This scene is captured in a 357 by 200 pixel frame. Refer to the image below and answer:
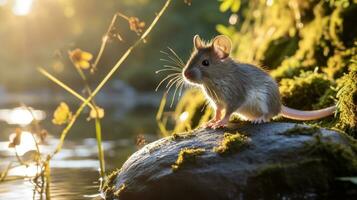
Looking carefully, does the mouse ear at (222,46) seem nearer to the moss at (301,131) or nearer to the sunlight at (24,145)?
the moss at (301,131)

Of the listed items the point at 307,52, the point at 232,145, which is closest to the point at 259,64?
the point at 307,52

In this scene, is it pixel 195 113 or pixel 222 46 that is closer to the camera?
pixel 222 46

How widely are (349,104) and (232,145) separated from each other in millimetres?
1745

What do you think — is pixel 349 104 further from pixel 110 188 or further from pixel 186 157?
pixel 110 188

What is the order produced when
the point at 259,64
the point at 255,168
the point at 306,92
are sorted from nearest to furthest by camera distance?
1. the point at 255,168
2. the point at 306,92
3. the point at 259,64

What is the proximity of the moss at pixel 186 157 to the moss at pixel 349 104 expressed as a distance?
190 centimetres

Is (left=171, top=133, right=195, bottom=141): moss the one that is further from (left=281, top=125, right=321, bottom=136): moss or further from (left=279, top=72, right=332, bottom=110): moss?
(left=279, top=72, right=332, bottom=110): moss

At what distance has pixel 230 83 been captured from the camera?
6777 mm

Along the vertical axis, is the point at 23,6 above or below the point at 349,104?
above

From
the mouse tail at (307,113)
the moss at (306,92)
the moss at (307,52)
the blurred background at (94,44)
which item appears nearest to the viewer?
the mouse tail at (307,113)

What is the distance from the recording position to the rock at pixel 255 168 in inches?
227

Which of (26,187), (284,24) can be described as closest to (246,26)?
(284,24)

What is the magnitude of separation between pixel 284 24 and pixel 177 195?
684 cm

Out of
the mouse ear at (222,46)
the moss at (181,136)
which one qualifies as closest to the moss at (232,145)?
the moss at (181,136)
